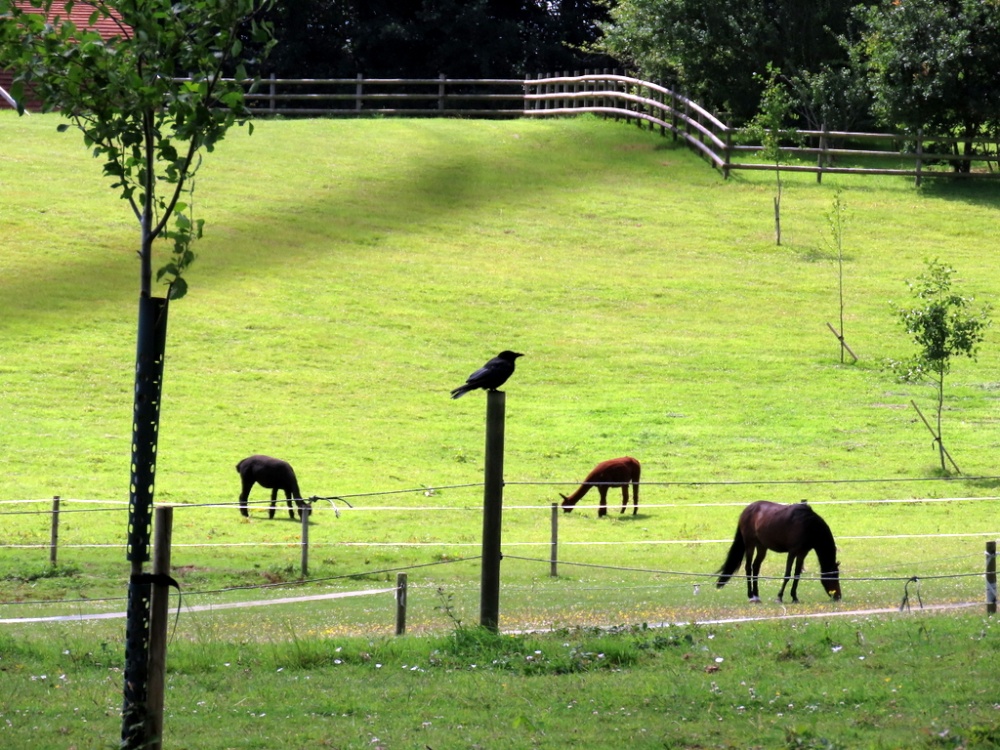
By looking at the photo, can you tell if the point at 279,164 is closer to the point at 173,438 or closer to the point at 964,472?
the point at 173,438

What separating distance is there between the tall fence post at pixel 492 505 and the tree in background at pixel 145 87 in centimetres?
382

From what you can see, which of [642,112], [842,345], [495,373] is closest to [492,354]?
[842,345]

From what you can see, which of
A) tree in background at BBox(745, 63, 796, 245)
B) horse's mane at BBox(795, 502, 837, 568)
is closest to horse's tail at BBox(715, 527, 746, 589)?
horse's mane at BBox(795, 502, 837, 568)

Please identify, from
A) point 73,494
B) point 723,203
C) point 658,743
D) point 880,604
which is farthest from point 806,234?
point 658,743

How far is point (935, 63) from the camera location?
45.5m

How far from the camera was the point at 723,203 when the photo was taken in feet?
152

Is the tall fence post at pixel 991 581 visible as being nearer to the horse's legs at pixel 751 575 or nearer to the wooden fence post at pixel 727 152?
the horse's legs at pixel 751 575

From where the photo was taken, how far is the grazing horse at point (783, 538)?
51.0 feet

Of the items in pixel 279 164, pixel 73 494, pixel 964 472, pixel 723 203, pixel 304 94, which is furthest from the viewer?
pixel 304 94

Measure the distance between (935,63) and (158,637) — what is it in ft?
142

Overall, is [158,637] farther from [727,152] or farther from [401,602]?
[727,152]

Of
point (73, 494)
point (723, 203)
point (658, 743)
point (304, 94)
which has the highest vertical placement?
point (304, 94)

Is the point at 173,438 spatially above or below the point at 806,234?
below

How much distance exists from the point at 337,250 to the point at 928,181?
70.4 feet
